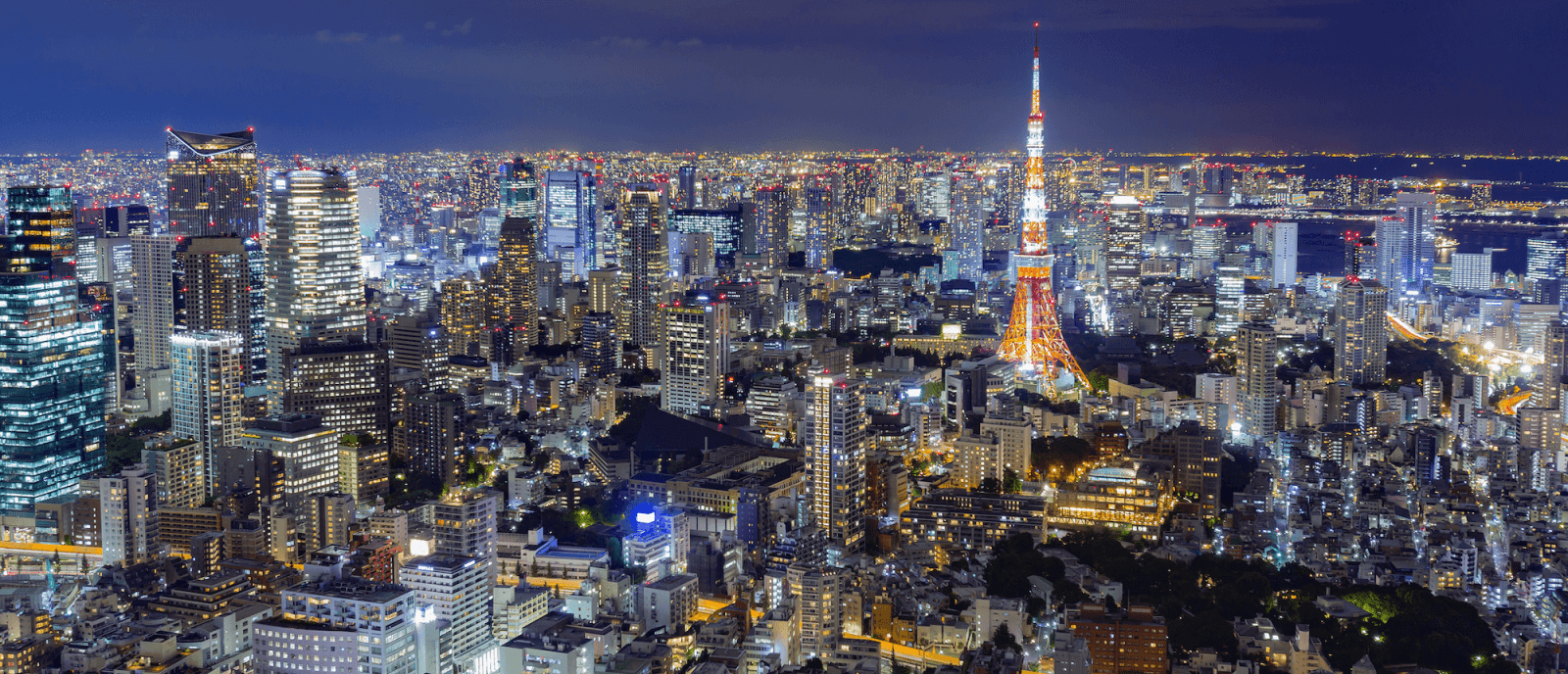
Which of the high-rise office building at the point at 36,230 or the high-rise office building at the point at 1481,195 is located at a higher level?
the high-rise office building at the point at 1481,195

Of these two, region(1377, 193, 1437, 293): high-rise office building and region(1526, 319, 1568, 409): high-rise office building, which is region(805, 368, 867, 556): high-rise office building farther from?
region(1377, 193, 1437, 293): high-rise office building

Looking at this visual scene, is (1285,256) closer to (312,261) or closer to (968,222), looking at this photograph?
(968,222)

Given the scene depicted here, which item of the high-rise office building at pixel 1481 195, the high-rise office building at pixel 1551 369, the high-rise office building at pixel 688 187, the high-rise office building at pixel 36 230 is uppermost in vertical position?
the high-rise office building at pixel 688 187

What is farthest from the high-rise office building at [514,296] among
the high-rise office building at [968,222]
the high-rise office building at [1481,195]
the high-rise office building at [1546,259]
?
the high-rise office building at [1481,195]

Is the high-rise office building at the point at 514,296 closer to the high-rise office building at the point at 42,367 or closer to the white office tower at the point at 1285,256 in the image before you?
the high-rise office building at the point at 42,367

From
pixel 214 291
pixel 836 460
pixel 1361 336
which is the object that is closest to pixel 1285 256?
pixel 1361 336

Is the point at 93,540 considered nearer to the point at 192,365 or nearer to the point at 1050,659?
the point at 192,365
